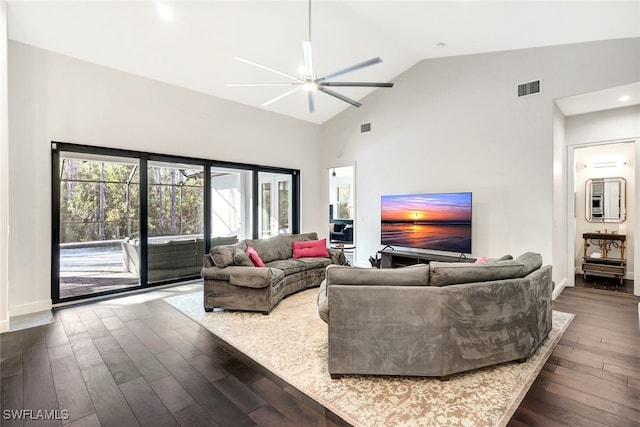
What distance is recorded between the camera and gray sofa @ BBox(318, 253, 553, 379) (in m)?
2.32

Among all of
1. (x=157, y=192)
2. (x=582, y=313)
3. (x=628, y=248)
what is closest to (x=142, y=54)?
(x=157, y=192)

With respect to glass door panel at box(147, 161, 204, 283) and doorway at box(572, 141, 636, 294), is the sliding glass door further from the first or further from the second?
doorway at box(572, 141, 636, 294)

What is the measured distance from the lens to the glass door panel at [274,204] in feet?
22.3

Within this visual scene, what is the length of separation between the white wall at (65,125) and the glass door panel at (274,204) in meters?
1.18

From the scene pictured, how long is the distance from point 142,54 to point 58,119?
57.0 inches

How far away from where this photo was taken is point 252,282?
12.3 feet

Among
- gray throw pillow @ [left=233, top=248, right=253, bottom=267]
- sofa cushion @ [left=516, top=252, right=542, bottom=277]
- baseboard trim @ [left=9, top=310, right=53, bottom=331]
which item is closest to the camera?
sofa cushion @ [left=516, top=252, right=542, bottom=277]

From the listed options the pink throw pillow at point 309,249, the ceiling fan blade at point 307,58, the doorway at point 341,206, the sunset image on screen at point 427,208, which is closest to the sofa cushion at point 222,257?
the pink throw pillow at point 309,249

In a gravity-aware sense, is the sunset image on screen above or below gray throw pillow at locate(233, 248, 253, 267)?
above

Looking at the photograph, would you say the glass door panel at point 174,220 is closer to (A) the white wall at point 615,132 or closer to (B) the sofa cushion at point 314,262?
(B) the sofa cushion at point 314,262

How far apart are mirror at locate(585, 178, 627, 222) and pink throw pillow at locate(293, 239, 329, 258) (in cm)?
524

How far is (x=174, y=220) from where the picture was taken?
538cm

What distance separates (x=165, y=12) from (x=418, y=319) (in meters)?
4.46

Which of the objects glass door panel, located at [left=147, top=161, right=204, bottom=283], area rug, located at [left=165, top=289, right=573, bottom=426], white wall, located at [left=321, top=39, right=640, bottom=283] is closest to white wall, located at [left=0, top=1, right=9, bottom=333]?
glass door panel, located at [left=147, top=161, right=204, bottom=283]
